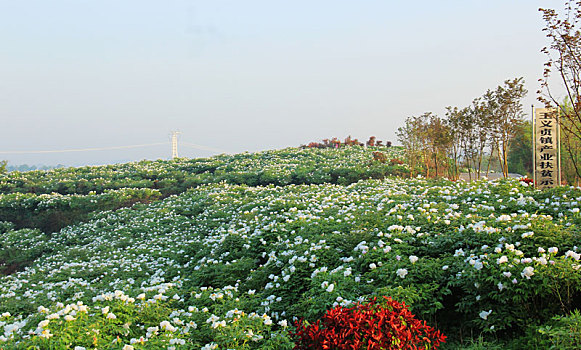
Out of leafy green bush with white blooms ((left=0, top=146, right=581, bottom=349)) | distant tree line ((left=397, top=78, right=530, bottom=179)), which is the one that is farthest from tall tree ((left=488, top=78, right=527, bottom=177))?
leafy green bush with white blooms ((left=0, top=146, right=581, bottom=349))

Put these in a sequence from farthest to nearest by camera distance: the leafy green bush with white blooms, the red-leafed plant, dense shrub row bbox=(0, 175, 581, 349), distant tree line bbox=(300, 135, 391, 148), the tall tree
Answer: distant tree line bbox=(300, 135, 391, 148), the tall tree, dense shrub row bbox=(0, 175, 581, 349), the leafy green bush with white blooms, the red-leafed plant

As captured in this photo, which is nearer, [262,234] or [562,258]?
[562,258]

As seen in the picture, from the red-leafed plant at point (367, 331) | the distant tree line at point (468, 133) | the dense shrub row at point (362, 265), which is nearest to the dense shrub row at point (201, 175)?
the distant tree line at point (468, 133)

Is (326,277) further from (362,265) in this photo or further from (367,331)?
(367,331)

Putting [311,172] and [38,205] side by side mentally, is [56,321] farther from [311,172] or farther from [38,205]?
[311,172]

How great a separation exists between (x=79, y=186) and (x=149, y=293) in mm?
14931

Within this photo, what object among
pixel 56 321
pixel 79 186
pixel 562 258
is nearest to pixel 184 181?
pixel 79 186

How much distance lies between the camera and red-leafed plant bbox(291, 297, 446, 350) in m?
3.13

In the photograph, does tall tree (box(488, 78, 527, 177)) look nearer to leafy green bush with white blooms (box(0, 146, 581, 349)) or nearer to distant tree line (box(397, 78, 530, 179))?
distant tree line (box(397, 78, 530, 179))

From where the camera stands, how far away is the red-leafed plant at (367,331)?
3127 millimetres

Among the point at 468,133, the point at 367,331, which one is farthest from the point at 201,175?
the point at 367,331

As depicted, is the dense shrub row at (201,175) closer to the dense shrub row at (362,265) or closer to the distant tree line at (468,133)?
the distant tree line at (468,133)

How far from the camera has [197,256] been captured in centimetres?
784

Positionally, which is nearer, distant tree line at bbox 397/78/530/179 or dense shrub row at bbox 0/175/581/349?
dense shrub row at bbox 0/175/581/349
